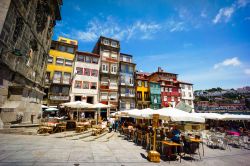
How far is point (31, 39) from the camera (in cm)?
1260

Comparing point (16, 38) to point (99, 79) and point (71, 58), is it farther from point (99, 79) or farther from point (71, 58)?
point (99, 79)

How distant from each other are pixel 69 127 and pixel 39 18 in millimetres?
11268

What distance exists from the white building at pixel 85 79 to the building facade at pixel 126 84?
6487 millimetres

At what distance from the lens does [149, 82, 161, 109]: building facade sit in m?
39.8

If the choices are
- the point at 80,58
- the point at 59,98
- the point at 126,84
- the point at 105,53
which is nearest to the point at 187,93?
the point at 126,84

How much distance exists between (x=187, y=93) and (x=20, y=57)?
48.7 metres

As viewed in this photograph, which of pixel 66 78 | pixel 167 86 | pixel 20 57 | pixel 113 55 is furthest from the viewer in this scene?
pixel 167 86

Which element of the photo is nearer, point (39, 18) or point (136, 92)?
point (39, 18)

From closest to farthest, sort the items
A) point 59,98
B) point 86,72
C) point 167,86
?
point 59,98, point 86,72, point 167,86

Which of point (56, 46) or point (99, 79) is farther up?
point (56, 46)

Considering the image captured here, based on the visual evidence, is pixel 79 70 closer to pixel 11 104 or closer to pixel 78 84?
pixel 78 84

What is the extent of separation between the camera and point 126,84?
3619 cm

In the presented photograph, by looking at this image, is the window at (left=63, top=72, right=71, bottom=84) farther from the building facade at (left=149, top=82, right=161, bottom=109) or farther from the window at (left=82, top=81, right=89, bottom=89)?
the building facade at (left=149, top=82, right=161, bottom=109)

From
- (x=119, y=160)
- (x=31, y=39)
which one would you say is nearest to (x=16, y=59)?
(x=31, y=39)
